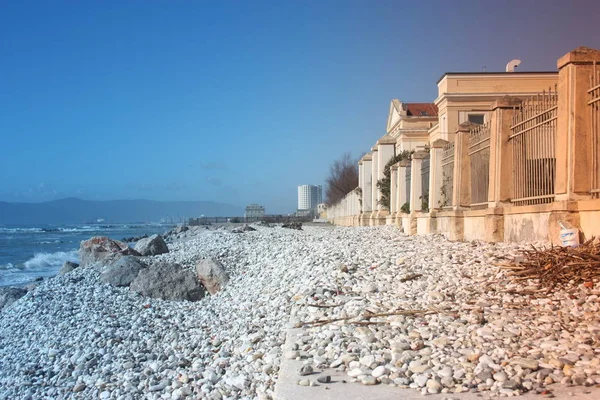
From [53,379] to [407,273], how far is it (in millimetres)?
Result: 4699

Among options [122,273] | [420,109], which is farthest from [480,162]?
[420,109]

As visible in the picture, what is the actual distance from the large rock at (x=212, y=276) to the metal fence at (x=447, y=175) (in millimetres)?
5656

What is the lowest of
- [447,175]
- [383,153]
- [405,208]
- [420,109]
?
[405,208]

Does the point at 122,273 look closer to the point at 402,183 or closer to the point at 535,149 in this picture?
the point at 535,149

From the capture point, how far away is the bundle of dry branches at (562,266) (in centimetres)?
585

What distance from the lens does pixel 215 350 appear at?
6.56m

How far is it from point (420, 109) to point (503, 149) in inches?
1157

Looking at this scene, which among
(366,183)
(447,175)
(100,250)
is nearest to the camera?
(447,175)

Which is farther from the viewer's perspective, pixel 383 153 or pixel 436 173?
pixel 383 153

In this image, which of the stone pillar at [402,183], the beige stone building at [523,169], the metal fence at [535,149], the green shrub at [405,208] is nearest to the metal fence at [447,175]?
the beige stone building at [523,169]

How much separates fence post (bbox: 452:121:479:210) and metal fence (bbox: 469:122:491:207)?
0.13 m

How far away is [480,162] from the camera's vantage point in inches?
424

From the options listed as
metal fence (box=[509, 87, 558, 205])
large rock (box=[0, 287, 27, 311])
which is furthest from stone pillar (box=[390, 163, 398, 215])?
large rock (box=[0, 287, 27, 311])

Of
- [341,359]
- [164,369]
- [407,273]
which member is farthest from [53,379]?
[407,273]
